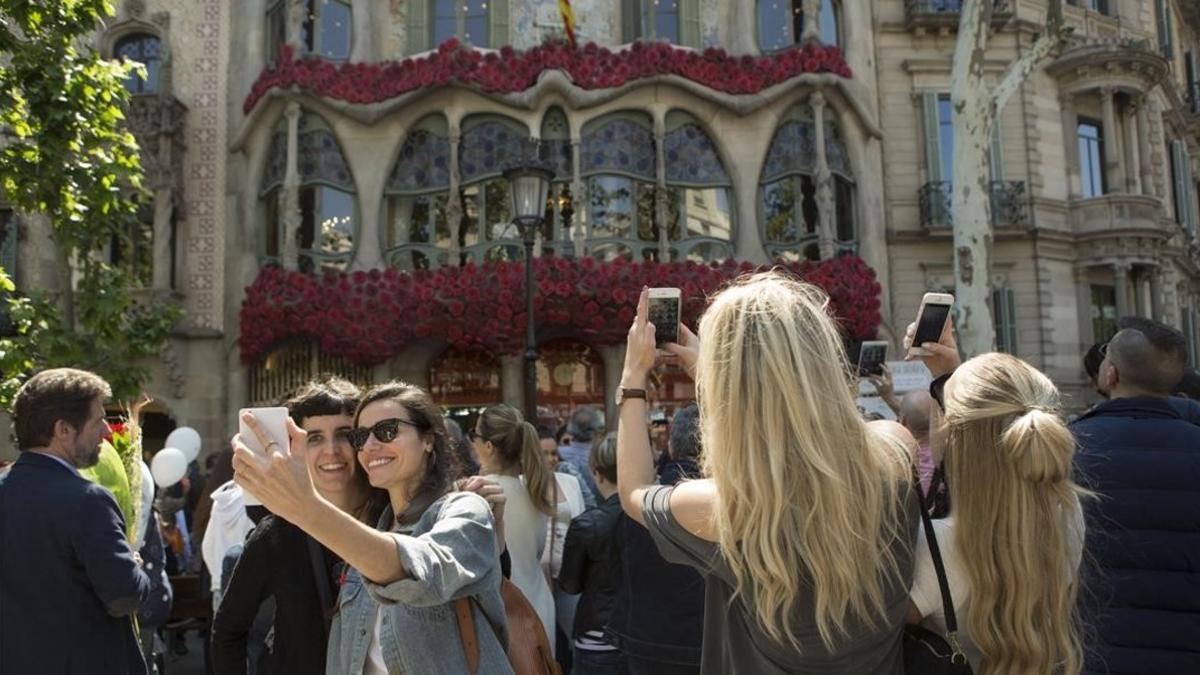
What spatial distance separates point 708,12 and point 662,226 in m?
4.80

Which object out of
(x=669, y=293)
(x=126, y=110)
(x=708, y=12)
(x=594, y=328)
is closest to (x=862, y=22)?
(x=708, y=12)

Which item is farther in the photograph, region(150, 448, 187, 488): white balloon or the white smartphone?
region(150, 448, 187, 488): white balloon

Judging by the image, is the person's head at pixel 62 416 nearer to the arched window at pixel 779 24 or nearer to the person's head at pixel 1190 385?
the person's head at pixel 1190 385

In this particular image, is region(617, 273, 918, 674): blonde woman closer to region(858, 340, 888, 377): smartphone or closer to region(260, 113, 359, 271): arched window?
region(858, 340, 888, 377): smartphone

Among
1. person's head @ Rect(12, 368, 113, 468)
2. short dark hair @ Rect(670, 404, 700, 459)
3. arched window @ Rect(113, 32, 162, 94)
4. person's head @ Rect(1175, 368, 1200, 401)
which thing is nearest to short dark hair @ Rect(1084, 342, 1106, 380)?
person's head @ Rect(1175, 368, 1200, 401)

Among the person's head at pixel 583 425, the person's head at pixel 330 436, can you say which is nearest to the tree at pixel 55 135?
the person's head at pixel 583 425

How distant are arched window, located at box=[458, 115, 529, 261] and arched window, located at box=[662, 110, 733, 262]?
9.36 feet

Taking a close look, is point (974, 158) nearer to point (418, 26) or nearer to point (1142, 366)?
point (1142, 366)

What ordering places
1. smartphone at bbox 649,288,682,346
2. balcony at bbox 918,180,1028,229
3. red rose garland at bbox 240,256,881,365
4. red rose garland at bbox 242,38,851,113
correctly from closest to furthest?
smartphone at bbox 649,288,682,346, red rose garland at bbox 240,256,881,365, red rose garland at bbox 242,38,851,113, balcony at bbox 918,180,1028,229

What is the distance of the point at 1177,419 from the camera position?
333 centimetres

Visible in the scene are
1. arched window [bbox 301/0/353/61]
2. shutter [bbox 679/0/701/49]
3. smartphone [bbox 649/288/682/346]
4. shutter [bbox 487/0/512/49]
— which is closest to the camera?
smartphone [bbox 649/288/682/346]

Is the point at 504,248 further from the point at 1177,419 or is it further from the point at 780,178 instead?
the point at 1177,419

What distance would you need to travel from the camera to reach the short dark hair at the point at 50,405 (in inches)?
148

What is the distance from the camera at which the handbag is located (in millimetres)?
2207
